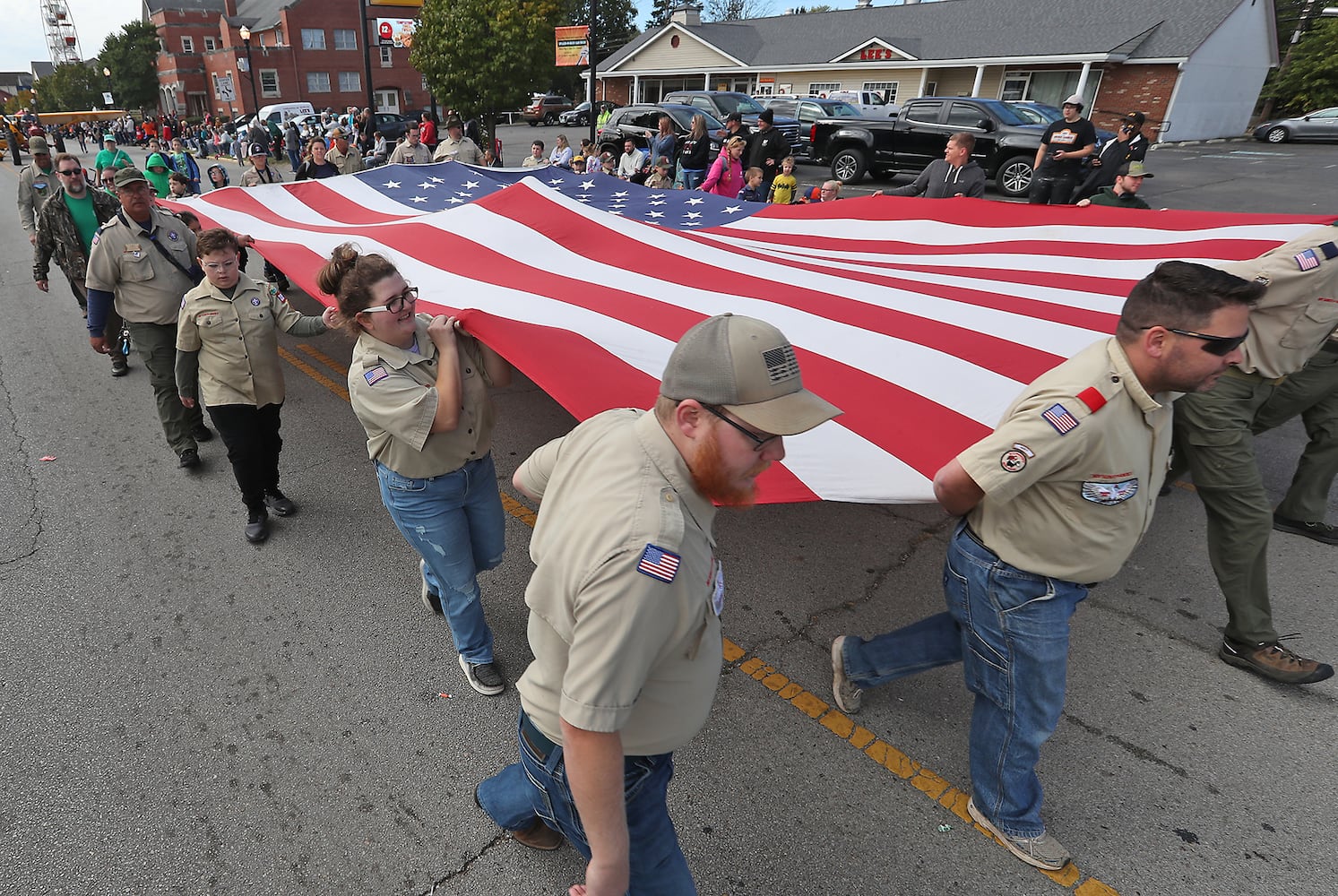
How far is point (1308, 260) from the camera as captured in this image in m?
2.91

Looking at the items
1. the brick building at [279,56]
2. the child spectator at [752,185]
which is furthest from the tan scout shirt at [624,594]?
the brick building at [279,56]

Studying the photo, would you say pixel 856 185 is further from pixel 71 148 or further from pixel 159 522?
pixel 71 148

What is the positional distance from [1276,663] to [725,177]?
8471mm

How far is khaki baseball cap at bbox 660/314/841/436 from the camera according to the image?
1262mm

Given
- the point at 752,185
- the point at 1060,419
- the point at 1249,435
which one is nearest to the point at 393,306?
the point at 1060,419

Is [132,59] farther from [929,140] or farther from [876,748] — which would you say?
[876,748]

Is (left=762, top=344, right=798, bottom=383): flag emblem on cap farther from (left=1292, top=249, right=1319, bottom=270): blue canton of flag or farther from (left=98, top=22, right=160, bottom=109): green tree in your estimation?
(left=98, top=22, right=160, bottom=109): green tree

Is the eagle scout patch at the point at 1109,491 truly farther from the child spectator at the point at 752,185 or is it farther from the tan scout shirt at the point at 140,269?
the child spectator at the point at 752,185

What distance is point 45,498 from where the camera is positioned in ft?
14.7

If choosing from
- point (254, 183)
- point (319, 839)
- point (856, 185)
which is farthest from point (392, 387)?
point (856, 185)

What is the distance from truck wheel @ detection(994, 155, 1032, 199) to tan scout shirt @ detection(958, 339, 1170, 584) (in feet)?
42.8

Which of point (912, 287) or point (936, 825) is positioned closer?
point (936, 825)

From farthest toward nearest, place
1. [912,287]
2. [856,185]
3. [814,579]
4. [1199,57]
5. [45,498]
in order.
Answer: [1199,57], [856,185], [45,498], [912,287], [814,579]

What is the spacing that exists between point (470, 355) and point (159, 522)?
9.31ft
